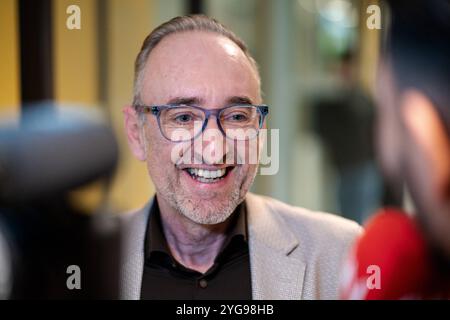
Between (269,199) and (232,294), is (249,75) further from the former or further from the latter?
(232,294)

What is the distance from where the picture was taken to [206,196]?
1098mm

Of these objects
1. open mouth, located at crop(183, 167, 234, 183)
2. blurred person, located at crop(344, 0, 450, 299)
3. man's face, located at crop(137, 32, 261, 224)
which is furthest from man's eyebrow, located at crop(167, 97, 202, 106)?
blurred person, located at crop(344, 0, 450, 299)

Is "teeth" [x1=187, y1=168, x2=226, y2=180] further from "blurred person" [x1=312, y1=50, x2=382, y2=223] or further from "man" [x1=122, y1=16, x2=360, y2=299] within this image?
"blurred person" [x1=312, y1=50, x2=382, y2=223]

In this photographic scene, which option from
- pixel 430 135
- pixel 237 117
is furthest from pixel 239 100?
pixel 430 135

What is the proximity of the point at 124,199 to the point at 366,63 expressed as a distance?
0.59 meters

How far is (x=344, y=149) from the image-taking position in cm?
146

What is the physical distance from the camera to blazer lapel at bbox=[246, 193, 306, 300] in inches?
43.5

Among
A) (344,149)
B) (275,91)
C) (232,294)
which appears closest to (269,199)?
(232,294)

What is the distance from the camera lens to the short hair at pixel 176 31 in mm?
1087

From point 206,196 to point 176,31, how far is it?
1.04ft

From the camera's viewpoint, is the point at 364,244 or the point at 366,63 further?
the point at 366,63

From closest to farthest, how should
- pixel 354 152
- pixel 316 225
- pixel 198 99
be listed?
pixel 198 99
pixel 316 225
pixel 354 152

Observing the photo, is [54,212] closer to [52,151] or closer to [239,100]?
Result: [52,151]
